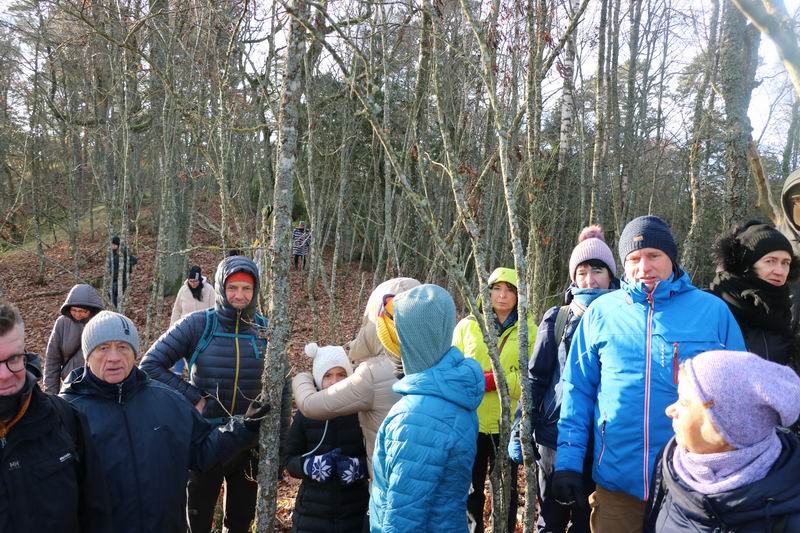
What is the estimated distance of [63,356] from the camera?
4234mm

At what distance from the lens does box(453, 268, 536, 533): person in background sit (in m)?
3.45

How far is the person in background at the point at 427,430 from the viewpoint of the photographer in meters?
1.96

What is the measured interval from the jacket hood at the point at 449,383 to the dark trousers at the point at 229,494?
4.98 feet

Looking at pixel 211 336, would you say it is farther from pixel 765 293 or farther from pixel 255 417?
pixel 765 293

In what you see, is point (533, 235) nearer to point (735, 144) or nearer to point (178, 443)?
point (735, 144)

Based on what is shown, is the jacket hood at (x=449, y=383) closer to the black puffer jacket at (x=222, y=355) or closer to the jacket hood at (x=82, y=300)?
the black puffer jacket at (x=222, y=355)

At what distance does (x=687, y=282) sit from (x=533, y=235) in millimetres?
1533

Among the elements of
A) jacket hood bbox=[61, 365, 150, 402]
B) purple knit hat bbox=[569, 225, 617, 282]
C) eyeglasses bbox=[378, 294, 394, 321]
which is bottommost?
jacket hood bbox=[61, 365, 150, 402]

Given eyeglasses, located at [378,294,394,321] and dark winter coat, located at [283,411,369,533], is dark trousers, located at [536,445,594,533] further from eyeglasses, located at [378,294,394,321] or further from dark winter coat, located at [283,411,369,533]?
eyeglasses, located at [378,294,394,321]

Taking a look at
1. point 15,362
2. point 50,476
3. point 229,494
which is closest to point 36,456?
point 50,476

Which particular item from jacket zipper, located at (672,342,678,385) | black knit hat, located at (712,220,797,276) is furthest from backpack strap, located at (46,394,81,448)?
black knit hat, located at (712,220,797,276)

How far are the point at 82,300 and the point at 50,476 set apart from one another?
109 inches

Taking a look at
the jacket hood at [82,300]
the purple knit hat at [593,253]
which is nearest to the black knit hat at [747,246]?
the purple knit hat at [593,253]

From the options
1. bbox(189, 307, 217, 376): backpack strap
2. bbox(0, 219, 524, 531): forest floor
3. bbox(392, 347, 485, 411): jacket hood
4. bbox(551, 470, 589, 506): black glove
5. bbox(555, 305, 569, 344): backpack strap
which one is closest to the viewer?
bbox(392, 347, 485, 411): jacket hood
